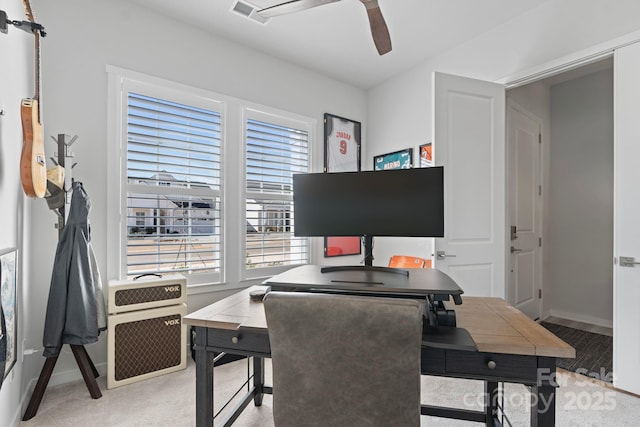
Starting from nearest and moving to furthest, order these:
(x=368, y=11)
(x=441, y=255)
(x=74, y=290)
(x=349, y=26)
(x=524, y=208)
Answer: (x=368, y=11) < (x=74, y=290) < (x=441, y=255) < (x=349, y=26) < (x=524, y=208)

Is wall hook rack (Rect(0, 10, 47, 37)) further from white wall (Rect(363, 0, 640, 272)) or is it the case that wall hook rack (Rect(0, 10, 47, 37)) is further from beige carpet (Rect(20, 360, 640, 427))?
white wall (Rect(363, 0, 640, 272))

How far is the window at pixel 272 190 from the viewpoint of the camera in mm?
3323

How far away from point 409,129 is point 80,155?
10.6 ft

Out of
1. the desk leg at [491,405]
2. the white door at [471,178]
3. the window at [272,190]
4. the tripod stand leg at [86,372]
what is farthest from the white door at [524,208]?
the tripod stand leg at [86,372]

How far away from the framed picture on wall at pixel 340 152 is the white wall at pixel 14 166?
273 centimetres

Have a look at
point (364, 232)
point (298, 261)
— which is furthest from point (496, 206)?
point (298, 261)

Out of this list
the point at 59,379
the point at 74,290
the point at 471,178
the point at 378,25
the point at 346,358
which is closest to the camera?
the point at 346,358

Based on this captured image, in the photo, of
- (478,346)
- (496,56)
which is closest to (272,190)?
(496,56)

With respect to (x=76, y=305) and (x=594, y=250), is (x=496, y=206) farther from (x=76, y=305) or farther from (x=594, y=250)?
(x=76, y=305)

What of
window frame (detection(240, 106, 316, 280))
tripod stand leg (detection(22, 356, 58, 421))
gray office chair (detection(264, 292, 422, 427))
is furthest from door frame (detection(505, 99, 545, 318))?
tripod stand leg (detection(22, 356, 58, 421))

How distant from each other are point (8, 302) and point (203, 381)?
100 centimetres

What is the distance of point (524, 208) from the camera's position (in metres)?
3.63

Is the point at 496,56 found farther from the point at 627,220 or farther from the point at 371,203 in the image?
the point at 371,203

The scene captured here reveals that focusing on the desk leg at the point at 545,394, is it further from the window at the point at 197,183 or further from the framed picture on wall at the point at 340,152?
the framed picture on wall at the point at 340,152
